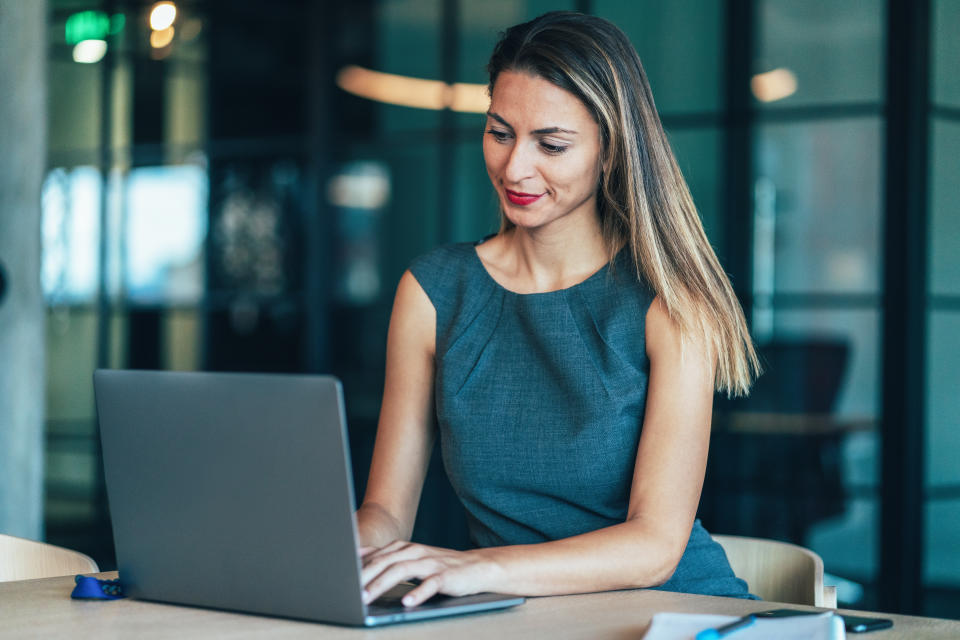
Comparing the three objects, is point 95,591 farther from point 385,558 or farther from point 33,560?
point 33,560

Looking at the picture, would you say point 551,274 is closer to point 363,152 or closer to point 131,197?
point 363,152

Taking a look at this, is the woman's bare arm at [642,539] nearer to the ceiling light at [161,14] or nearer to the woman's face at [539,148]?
the woman's face at [539,148]

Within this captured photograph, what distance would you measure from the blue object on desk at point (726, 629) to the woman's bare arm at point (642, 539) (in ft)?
0.99

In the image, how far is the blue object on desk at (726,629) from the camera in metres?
1.04

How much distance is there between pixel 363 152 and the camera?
5.38m

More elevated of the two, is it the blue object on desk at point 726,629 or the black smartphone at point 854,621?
the blue object on desk at point 726,629

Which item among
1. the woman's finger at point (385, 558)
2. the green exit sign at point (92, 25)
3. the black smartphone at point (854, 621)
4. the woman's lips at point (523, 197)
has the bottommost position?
the black smartphone at point (854, 621)

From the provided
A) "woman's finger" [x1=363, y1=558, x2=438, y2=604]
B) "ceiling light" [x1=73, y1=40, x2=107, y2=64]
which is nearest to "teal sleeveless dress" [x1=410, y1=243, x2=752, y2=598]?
"woman's finger" [x1=363, y1=558, x2=438, y2=604]

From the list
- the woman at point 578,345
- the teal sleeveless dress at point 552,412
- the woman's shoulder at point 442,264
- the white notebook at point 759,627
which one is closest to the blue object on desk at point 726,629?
the white notebook at point 759,627

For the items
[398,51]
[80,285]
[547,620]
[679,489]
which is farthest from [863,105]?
[80,285]

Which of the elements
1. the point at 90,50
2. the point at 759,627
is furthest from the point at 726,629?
the point at 90,50

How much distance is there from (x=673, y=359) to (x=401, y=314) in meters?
0.50

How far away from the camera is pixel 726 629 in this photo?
1.06 m

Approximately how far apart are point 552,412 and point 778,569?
0.47 m
